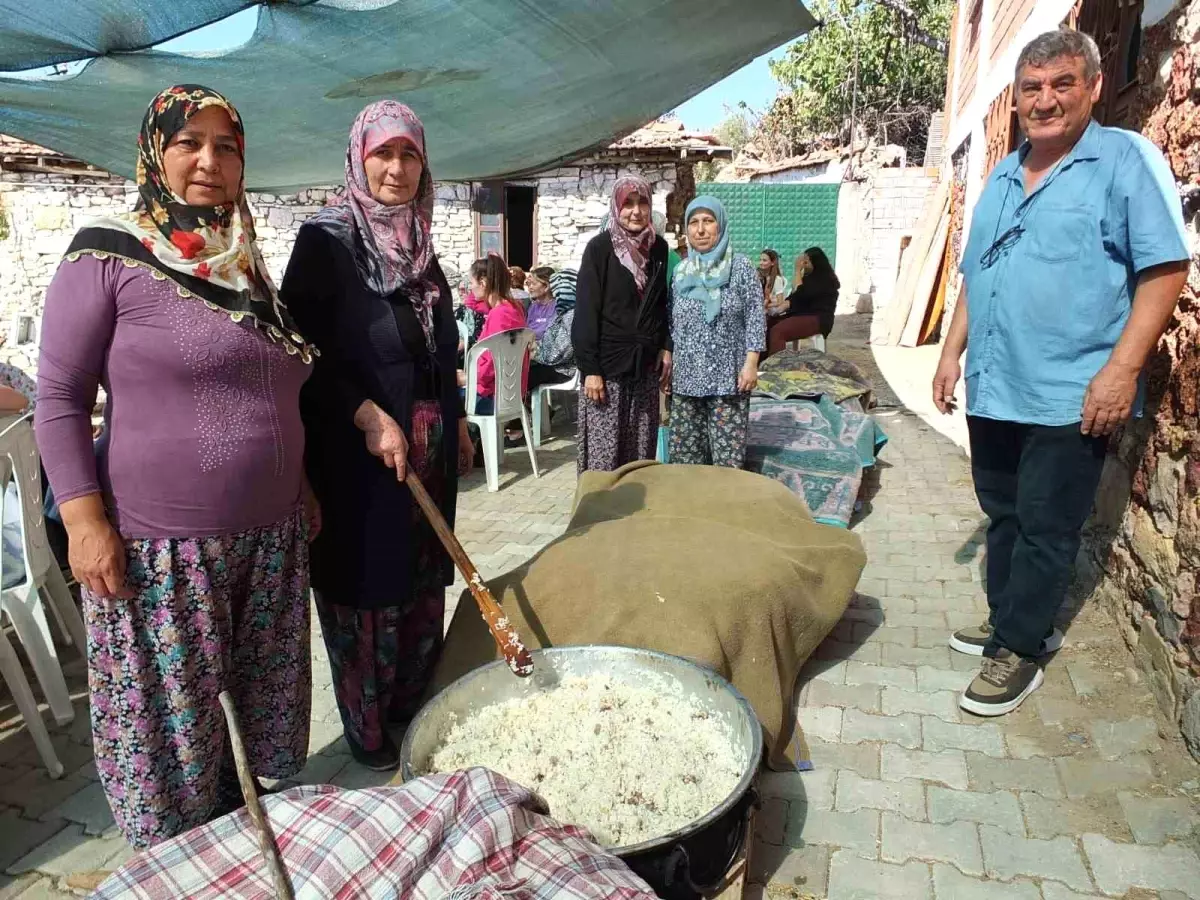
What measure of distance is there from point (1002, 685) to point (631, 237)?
8.27 feet

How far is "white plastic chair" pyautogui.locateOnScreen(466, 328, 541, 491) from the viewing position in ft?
18.0

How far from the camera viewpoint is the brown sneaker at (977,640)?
3000 mm

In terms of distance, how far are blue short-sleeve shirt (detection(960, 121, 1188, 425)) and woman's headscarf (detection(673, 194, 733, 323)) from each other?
62.3 inches

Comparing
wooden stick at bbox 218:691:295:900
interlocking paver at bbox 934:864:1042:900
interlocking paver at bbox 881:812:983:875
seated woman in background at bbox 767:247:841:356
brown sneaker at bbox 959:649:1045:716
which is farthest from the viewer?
seated woman in background at bbox 767:247:841:356

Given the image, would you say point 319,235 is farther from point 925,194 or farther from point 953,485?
point 925,194

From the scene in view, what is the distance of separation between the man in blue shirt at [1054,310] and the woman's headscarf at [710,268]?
4.81 feet

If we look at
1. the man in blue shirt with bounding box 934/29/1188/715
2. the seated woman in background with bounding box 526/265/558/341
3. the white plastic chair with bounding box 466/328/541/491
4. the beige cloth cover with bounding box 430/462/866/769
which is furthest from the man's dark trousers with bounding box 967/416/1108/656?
the seated woman in background with bounding box 526/265/558/341

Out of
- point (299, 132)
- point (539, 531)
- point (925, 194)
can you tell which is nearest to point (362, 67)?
point (299, 132)

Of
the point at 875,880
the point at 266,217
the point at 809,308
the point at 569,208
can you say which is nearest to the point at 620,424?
the point at 875,880

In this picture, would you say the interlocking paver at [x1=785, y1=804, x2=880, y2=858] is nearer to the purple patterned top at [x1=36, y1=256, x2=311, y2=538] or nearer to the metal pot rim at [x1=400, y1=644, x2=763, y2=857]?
the metal pot rim at [x1=400, y1=644, x2=763, y2=857]

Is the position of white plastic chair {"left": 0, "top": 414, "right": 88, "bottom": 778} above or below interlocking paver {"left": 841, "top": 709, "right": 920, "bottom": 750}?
above

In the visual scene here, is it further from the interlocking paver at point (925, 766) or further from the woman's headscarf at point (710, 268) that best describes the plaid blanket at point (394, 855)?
the woman's headscarf at point (710, 268)

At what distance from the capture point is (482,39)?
3.82 metres

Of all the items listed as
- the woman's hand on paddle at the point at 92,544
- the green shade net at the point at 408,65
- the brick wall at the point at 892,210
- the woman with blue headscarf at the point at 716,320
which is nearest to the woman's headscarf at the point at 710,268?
the woman with blue headscarf at the point at 716,320
